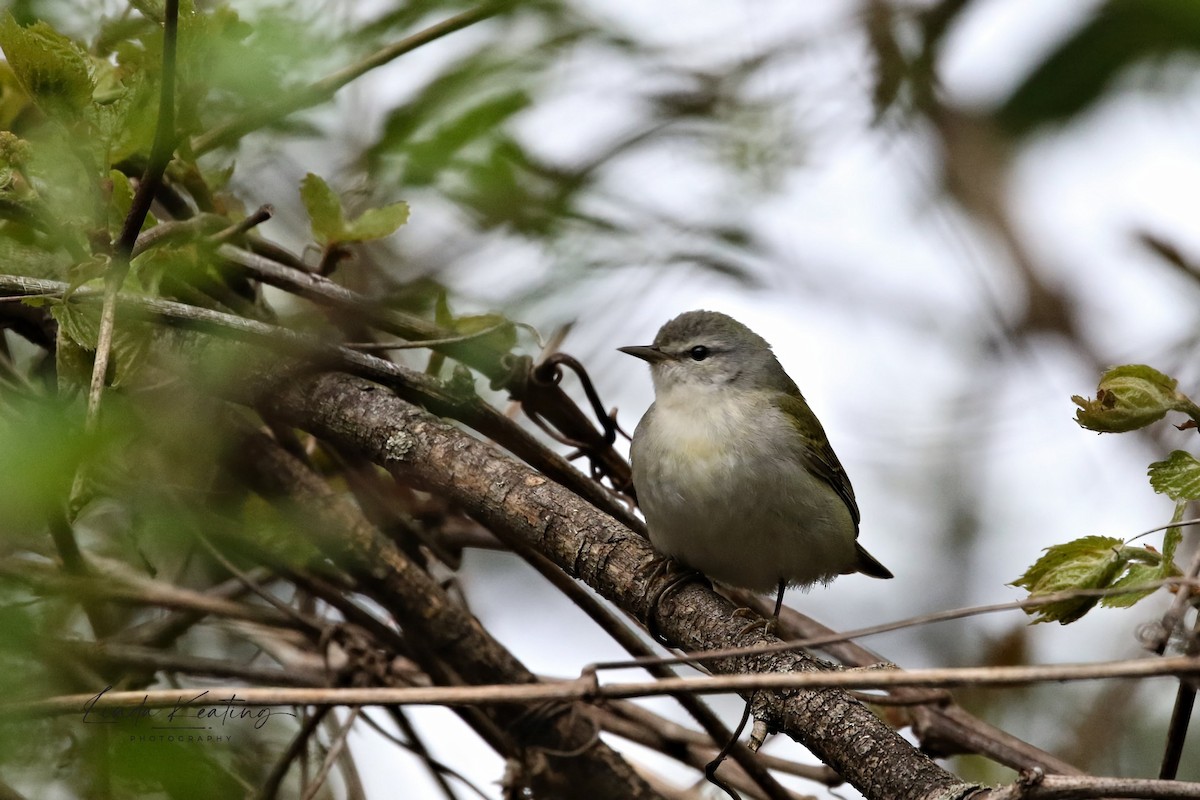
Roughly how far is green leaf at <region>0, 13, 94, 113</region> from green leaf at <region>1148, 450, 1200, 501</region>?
6.33ft

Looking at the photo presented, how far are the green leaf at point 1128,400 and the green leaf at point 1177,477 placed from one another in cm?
7

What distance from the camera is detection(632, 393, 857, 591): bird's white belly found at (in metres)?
3.28

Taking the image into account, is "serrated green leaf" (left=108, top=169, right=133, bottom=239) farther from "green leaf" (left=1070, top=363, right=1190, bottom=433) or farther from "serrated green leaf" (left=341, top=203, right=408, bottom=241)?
"green leaf" (left=1070, top=363, right=1190, bottom=433)

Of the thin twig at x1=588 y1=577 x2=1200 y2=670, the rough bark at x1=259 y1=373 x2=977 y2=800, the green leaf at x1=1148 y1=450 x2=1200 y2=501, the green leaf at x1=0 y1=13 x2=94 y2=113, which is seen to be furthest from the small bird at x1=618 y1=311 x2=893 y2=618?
the green leaf at x1=0 y1=13 x2=94 y2=113

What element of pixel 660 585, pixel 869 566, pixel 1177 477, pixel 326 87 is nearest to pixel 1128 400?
pixel 1177 477

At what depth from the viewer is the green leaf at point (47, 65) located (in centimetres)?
188

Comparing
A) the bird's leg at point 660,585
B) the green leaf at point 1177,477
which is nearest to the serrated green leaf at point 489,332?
the bird's leg at point 660,585

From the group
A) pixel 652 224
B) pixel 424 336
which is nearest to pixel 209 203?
pixel 424 336

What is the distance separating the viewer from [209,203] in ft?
8.91

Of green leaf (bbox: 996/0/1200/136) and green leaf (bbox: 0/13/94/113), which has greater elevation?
green leaf (bbox: 996/0/1200/136)

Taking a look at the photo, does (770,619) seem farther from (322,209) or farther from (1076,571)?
(322,209)

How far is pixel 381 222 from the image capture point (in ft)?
8.21

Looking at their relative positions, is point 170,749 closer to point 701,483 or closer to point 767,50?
point 701,483

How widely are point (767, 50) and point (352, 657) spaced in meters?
2.11
